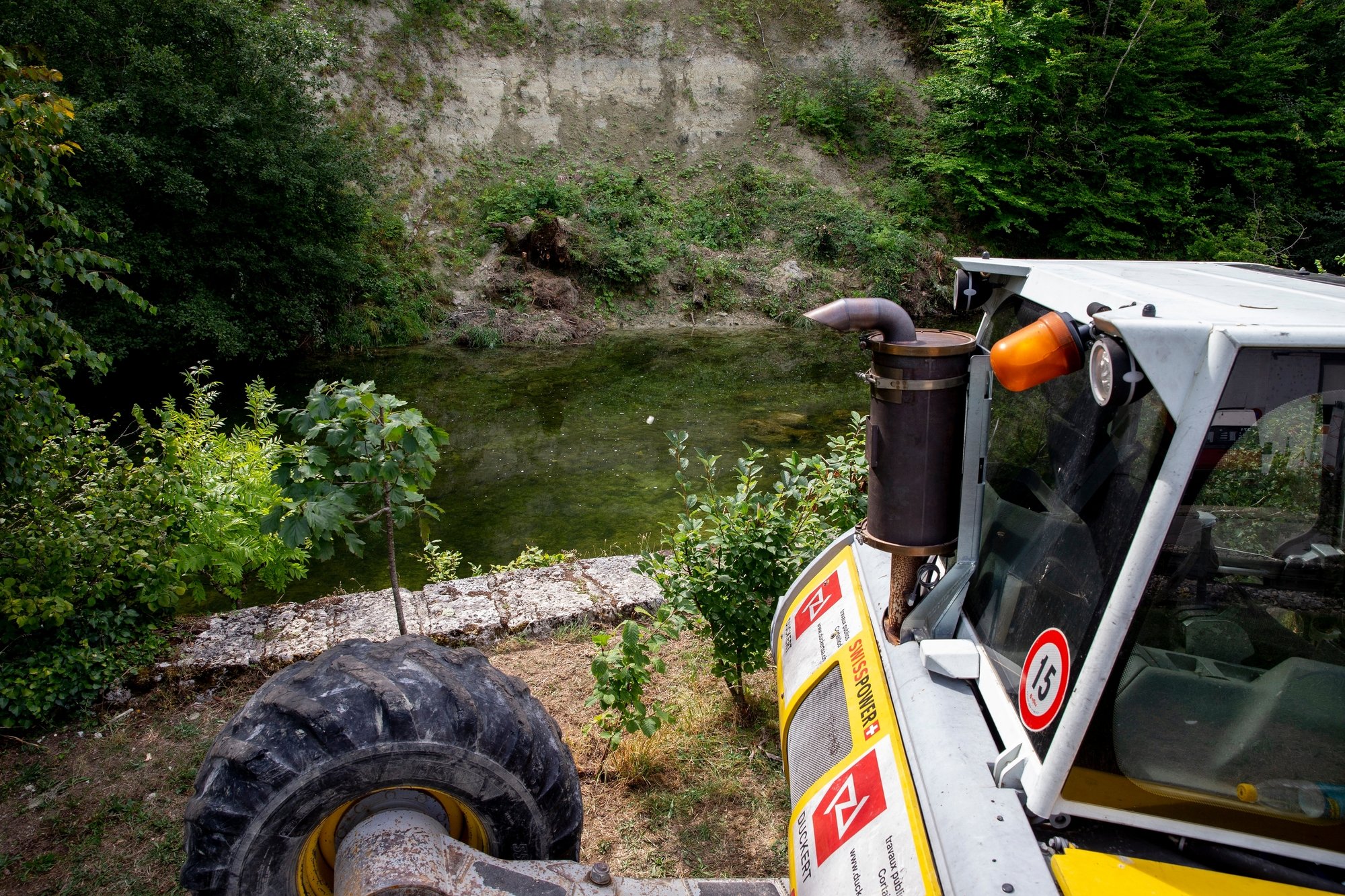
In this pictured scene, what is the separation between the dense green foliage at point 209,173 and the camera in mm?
10164

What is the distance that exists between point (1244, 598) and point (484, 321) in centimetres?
1463

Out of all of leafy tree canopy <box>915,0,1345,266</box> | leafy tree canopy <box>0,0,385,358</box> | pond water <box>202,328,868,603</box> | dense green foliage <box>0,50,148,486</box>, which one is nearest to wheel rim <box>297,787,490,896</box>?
dense green foliage <box>0,50,148,486</box>

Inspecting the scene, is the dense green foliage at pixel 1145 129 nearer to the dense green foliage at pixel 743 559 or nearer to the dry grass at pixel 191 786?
the dense green foliage at pixel 743 559

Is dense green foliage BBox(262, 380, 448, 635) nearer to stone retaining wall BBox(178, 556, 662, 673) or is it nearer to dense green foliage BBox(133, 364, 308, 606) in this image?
stone retaining wall BBox(178, 556, 662, 673)

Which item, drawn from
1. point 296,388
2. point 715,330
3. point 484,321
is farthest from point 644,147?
point 296,388

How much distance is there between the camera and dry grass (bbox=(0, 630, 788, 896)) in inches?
111

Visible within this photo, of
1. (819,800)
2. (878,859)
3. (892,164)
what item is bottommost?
(819,800)

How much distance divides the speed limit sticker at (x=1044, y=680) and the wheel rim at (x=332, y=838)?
1.35m

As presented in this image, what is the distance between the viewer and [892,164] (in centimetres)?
2100

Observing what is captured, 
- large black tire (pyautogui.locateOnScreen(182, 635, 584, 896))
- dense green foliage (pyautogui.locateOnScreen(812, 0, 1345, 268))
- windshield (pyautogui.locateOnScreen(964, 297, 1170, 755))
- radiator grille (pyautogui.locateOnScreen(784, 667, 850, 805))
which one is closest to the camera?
windshield (pyautogui.locateOnScreen(964, 297, 1170, 755))

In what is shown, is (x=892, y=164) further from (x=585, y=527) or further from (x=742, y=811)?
(x=742, y=811)

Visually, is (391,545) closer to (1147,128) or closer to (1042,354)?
(1042,354)

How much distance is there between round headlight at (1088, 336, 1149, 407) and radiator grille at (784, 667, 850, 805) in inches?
45.7

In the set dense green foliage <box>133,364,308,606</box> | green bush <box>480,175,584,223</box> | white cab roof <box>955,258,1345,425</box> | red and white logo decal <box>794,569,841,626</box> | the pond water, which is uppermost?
green bush <box>480,175,584,223</box>
